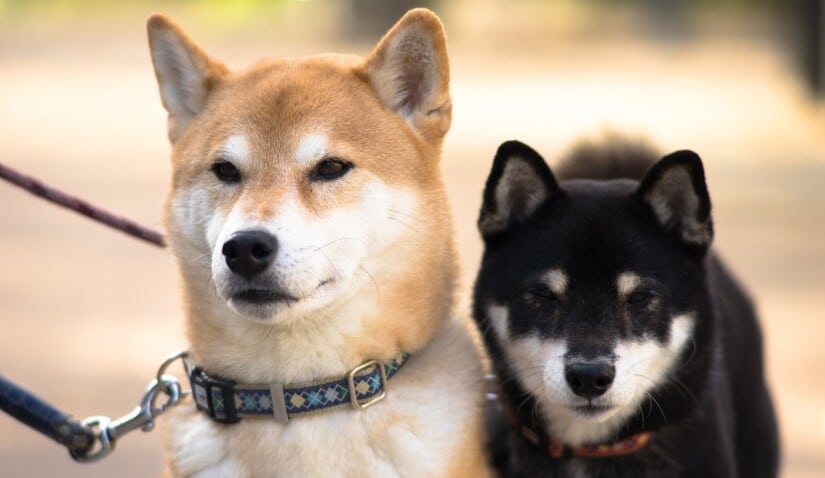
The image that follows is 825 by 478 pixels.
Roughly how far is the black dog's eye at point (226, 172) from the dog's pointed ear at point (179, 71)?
0.29 meters

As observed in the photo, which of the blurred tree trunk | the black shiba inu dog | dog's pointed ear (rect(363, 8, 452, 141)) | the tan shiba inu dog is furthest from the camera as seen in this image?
the blurred tree trunk

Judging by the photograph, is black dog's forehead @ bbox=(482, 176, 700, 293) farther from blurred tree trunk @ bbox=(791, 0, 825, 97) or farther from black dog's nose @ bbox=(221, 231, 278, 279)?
blurred tree trunk @ bbox=(791, 0, 825, 97)

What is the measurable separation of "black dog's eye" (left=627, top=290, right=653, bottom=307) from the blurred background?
1.73ft

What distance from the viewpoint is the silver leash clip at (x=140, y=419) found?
11.1 ft

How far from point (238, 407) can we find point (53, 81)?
658 inches

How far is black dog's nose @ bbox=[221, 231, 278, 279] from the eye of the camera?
2.99 m

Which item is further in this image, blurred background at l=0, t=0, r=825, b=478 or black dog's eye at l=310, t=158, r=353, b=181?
blurred background at l=0, t=0, r=825, b=478

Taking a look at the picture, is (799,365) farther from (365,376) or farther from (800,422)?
(365,376)

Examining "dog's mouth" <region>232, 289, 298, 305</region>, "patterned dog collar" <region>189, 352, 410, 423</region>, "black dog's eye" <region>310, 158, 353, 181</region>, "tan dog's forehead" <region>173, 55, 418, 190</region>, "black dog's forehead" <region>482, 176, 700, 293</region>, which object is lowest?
"patterned dog collar" <region>189, 352, 410, 423</region>

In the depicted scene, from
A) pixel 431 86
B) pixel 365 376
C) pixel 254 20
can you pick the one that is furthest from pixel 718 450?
pixel 254 20

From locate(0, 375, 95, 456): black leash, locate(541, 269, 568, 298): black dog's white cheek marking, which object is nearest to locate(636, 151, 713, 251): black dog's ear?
locate(541, 269, 568, 298): black dog's white cheek marking

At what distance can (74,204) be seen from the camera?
3.71 m

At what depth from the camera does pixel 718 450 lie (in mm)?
3537

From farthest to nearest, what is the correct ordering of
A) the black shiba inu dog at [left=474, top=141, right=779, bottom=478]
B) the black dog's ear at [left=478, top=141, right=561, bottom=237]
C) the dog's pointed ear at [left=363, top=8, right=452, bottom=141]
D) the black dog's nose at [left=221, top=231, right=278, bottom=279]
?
the black dog's ear at [left=478, top=141, right=561, bottom=237]
the black shiba inu dog at [left=474, top=141, right=779, bottom=478]
the dog's pointed ear at [left=363, top=8, right=452, bottom=141]
the black dog's nose at [left=221, top=231, right=278, bottom=279]
